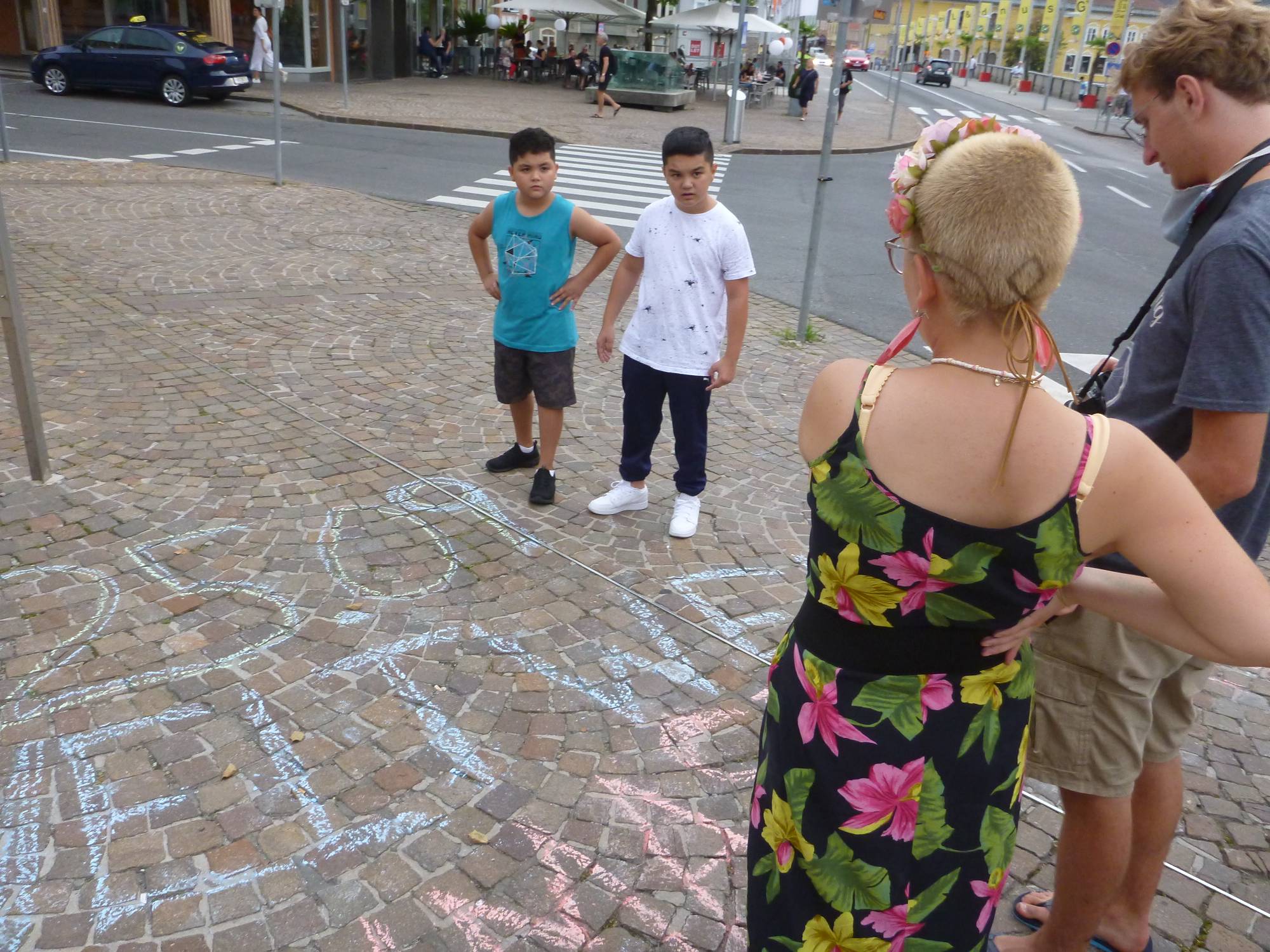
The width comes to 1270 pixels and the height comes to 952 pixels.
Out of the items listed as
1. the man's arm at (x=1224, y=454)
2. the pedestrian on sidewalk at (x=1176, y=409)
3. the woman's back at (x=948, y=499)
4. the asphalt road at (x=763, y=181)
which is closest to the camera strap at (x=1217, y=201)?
the pedestrian on sidewalk at (x=1176, y=409)

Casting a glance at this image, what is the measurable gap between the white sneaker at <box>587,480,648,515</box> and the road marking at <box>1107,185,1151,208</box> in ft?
56.3

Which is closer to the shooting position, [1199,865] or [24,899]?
[24,899]

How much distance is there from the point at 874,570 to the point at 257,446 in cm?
440

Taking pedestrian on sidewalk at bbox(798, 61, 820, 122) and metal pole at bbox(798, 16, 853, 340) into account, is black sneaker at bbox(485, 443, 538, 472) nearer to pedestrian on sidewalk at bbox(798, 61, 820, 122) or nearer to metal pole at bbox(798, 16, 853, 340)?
metal pole at bbox(798, 16, 853, 340)

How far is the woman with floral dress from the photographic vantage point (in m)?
1.48

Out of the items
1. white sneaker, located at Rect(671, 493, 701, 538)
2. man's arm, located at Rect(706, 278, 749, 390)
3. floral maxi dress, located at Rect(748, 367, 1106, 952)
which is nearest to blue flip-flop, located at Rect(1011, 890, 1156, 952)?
floral maxi dress, located at Rect(748, 367, 1106, 952)

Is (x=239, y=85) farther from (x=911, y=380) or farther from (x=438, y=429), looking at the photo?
(x=911, y=380)

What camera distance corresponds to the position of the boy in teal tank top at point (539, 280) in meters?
4.55

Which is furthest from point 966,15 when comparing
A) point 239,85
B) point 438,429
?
point 438,429

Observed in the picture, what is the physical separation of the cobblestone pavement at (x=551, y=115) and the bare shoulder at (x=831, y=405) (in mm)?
20015

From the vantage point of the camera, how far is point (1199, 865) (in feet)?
9.55

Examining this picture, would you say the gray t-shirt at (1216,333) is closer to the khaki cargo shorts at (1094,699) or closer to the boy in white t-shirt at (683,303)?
the khaki cargo shorts at (1094,699)

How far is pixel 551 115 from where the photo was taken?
2528 cm

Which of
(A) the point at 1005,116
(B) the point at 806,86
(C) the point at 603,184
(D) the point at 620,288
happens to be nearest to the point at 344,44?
(C) the point at 603,184
